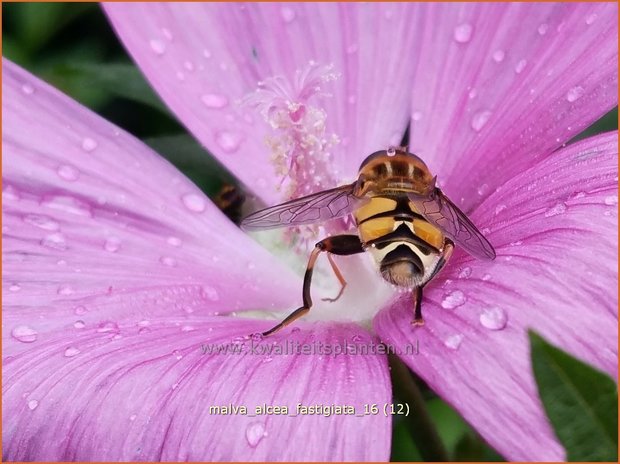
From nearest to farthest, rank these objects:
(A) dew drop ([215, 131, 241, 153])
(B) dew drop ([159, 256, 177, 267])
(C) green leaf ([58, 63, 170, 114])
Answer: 1. (B) dew drop ([159, 256, 177, 267])
2. (A) dew drop ([215, 131, 241, 153])
3. (C) green leaf ([58, 63, 170, 114])

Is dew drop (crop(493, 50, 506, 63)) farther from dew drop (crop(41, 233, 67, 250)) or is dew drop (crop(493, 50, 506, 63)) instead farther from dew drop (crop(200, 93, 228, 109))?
dew drop (crop(41, 233, 67, 250))

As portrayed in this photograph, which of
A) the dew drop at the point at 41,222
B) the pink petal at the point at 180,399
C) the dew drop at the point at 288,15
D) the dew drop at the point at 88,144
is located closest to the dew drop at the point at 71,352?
the pink petal at the point at 180,399

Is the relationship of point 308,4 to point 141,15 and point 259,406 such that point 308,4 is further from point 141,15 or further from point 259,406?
point 259,406

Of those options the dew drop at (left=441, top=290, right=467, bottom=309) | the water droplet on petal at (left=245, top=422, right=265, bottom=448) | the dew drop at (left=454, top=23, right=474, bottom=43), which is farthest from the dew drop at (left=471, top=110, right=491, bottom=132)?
the water droplet on petal at (left=245, top=422, right=265, bottom=448)

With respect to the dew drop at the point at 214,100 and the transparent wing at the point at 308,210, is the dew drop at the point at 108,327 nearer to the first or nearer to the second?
the transparent wing at the point at 308,210

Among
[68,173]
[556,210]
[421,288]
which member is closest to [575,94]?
[556,210]

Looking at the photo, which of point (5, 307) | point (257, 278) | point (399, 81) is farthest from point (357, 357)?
point (399, 81)
